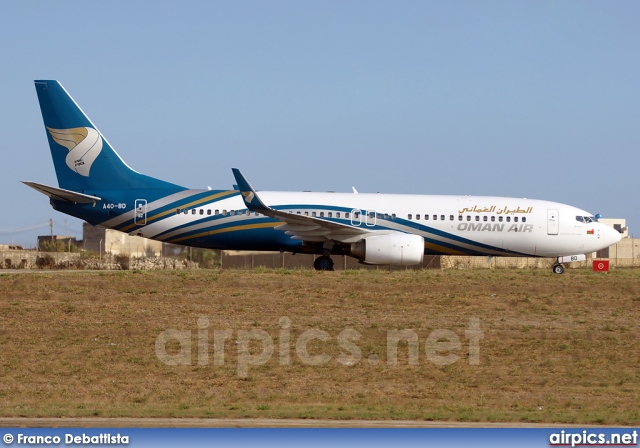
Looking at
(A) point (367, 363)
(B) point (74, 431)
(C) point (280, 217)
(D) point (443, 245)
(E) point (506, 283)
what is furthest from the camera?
(D) point (443, 245)

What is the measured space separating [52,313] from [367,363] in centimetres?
864

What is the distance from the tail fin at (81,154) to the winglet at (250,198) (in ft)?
12.0

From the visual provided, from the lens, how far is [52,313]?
22.9 metres

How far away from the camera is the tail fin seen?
3419 cm

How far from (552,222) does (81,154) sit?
17.3 metres

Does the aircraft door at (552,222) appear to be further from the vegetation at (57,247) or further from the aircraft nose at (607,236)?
the vegetation at (57,247)

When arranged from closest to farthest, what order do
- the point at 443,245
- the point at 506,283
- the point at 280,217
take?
the point at 506,283 < the point at 280,217 < the point at 443,245

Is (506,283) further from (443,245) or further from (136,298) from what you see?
(136,298)

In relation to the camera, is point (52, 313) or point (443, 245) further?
point (443, 245)

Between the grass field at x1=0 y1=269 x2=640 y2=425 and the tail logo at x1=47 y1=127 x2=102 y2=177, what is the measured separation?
5410mm

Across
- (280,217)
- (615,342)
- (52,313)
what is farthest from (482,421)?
(280,217)

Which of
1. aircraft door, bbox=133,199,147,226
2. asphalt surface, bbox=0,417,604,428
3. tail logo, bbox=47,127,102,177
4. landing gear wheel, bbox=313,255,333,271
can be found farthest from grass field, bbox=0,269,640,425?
tail logo, bbox=47,127,102,177

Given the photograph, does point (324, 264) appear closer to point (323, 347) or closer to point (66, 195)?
point (66, 195)

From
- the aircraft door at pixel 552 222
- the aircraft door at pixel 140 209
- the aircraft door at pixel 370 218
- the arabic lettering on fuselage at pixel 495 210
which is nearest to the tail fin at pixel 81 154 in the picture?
the aircraft door at pixel 140 209
